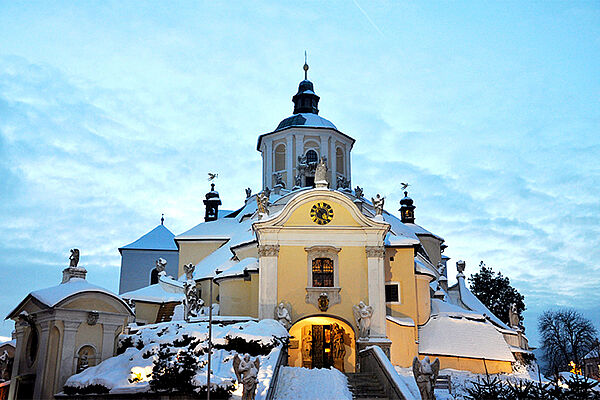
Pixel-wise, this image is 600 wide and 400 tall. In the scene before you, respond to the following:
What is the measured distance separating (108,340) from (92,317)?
114 cm

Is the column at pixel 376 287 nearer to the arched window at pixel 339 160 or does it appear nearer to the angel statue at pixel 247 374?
the angel statue at pixel 247 374

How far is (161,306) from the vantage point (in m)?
39.3

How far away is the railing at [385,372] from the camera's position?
67.9ft

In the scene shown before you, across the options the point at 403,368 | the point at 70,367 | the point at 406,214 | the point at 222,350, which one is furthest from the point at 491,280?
the point at 70,367

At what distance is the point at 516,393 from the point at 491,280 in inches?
1903

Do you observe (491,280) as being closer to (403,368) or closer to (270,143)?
(270,143)

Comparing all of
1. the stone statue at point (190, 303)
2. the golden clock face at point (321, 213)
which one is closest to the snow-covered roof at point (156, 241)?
the stone statue at point (190, 303)

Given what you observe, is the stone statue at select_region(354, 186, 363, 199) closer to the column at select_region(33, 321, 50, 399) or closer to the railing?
the railing

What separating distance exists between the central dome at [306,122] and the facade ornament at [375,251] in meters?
15.0

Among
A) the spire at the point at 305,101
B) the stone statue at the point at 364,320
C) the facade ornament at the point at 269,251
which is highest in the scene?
the spire at the point at 305,101

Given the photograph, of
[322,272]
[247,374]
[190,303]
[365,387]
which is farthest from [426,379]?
[190,303]

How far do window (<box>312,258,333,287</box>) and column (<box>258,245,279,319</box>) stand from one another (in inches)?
80.4

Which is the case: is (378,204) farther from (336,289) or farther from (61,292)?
(61,292)

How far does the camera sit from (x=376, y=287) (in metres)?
32.1
